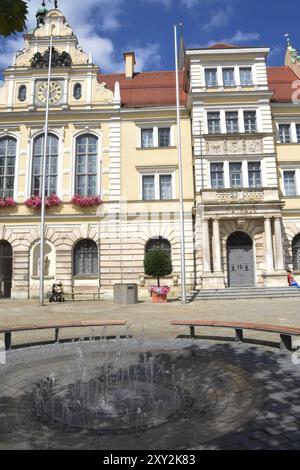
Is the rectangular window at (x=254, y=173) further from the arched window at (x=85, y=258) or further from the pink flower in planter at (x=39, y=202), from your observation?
the pink flower in planter at (x=39, y=202)

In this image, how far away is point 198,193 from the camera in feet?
80.0

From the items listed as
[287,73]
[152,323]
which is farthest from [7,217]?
[287,73]

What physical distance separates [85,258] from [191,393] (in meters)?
20.7

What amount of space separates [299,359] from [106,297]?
18.5m

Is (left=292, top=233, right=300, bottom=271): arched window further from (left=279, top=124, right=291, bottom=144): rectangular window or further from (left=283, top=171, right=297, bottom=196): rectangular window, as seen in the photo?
(left=279, top=124, right=291, bottom=144): rectangular window

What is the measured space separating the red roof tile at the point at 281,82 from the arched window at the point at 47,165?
1666 centimetres

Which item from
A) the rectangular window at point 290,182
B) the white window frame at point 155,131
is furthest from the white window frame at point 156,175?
the rectangular window at point 290,182

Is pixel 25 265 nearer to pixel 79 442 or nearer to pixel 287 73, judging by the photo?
pixel 79 442

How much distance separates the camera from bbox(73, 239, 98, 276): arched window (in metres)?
25.4

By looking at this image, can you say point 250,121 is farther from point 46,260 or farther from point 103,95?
Answer: point 46,260

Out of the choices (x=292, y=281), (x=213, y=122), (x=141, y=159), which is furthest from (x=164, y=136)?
(x=292, y=281)

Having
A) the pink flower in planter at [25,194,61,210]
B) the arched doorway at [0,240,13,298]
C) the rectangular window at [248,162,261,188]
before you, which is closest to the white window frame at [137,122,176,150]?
the rectangular window at [248,162,261,188]

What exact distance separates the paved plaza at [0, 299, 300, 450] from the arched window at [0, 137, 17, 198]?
18.4 metres

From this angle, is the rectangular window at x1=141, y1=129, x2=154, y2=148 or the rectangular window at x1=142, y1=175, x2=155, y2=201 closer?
the rectangular window at x1=142, y1=175, x2=155, y2=201
